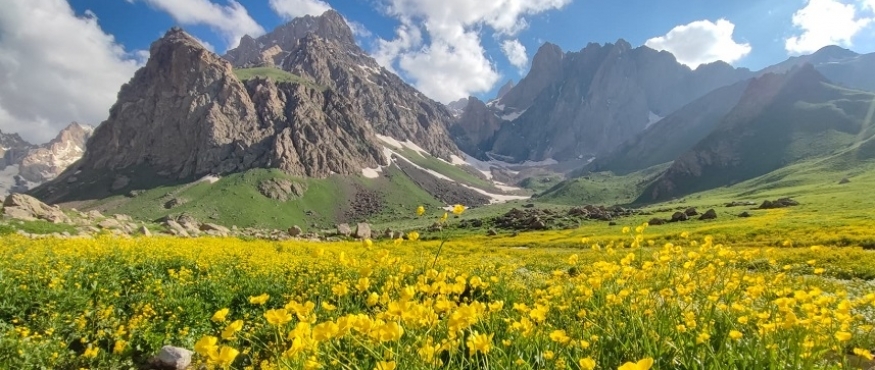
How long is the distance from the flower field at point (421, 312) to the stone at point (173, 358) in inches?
21.0

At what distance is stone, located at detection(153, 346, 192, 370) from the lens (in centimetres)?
991

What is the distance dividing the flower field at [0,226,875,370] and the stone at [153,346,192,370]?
53cm

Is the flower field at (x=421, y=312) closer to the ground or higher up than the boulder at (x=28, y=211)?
closer to the ground

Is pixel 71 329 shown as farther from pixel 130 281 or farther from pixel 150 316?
pixel 130 281

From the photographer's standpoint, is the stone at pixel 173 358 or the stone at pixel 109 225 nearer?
the stone at pixel 173 358

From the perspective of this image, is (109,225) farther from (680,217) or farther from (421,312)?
(680,217)

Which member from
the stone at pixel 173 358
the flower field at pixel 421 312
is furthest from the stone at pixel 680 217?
the stone at pixel 173 358

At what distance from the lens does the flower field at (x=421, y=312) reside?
421cm

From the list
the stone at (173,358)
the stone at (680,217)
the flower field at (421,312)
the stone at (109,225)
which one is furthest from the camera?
the stone at (680,217)

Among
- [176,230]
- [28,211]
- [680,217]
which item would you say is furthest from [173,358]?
[680,217]

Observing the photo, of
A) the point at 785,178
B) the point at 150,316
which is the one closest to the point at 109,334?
the point at 150,316

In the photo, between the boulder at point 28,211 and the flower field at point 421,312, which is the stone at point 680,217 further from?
the boulder at point 28,211

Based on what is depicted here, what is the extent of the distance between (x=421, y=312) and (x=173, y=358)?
8.56m

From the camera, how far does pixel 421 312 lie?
4.05 m
